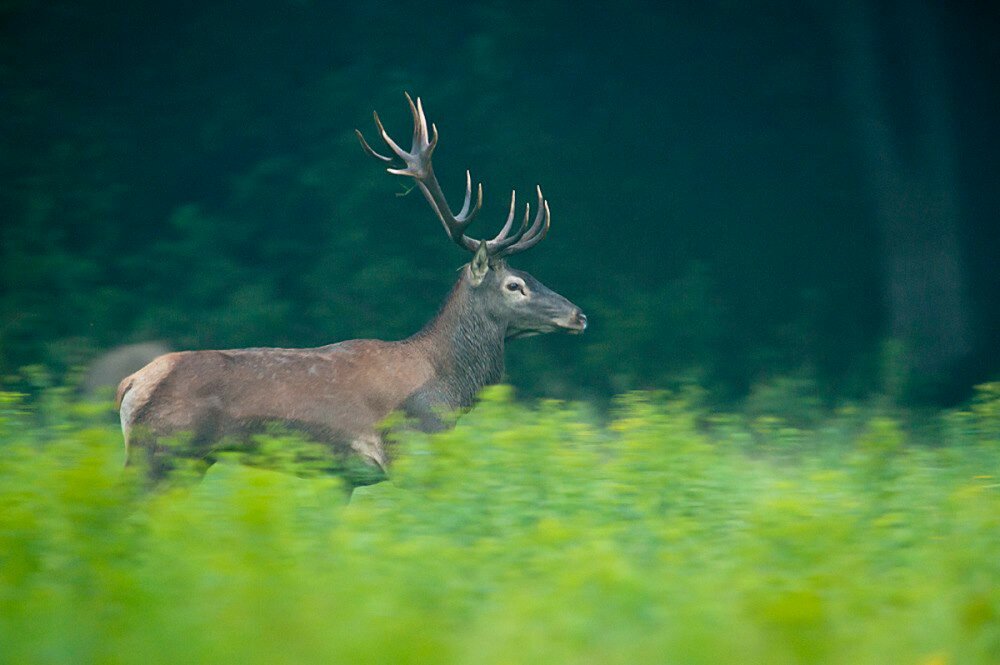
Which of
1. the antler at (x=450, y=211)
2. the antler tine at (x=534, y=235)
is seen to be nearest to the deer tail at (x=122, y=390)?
the antler at (x=450, y=211)

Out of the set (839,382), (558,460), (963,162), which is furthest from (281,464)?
(963,162)

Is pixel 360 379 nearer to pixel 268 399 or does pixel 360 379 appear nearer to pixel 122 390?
pixel 268 399

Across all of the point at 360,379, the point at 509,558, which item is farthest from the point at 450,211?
the point at 509,558

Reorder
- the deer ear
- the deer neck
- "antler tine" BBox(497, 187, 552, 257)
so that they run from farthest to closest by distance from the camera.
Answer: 1. "antler tine" BBox(497, 187, 552, 257)
2. the deer ear
3. the deer neck

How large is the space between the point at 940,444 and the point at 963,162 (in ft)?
15.2

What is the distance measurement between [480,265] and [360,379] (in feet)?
3.54

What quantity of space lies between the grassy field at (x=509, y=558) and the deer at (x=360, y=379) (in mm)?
384

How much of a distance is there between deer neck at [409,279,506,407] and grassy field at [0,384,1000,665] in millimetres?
1138

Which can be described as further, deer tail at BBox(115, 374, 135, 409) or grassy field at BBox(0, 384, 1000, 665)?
deer tail at BBox(115, 374, 135, 409)

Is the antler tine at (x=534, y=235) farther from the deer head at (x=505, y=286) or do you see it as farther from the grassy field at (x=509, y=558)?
the grassy field at (x=509, y=558)

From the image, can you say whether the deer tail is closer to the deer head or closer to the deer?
the deer

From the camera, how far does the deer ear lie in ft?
25.1

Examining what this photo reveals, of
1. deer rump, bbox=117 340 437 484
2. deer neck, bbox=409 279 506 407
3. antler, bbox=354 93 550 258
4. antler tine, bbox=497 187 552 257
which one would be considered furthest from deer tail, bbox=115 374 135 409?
antler tine, bbox=497 187 552 257

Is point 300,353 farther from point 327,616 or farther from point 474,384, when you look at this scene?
point 327,616
